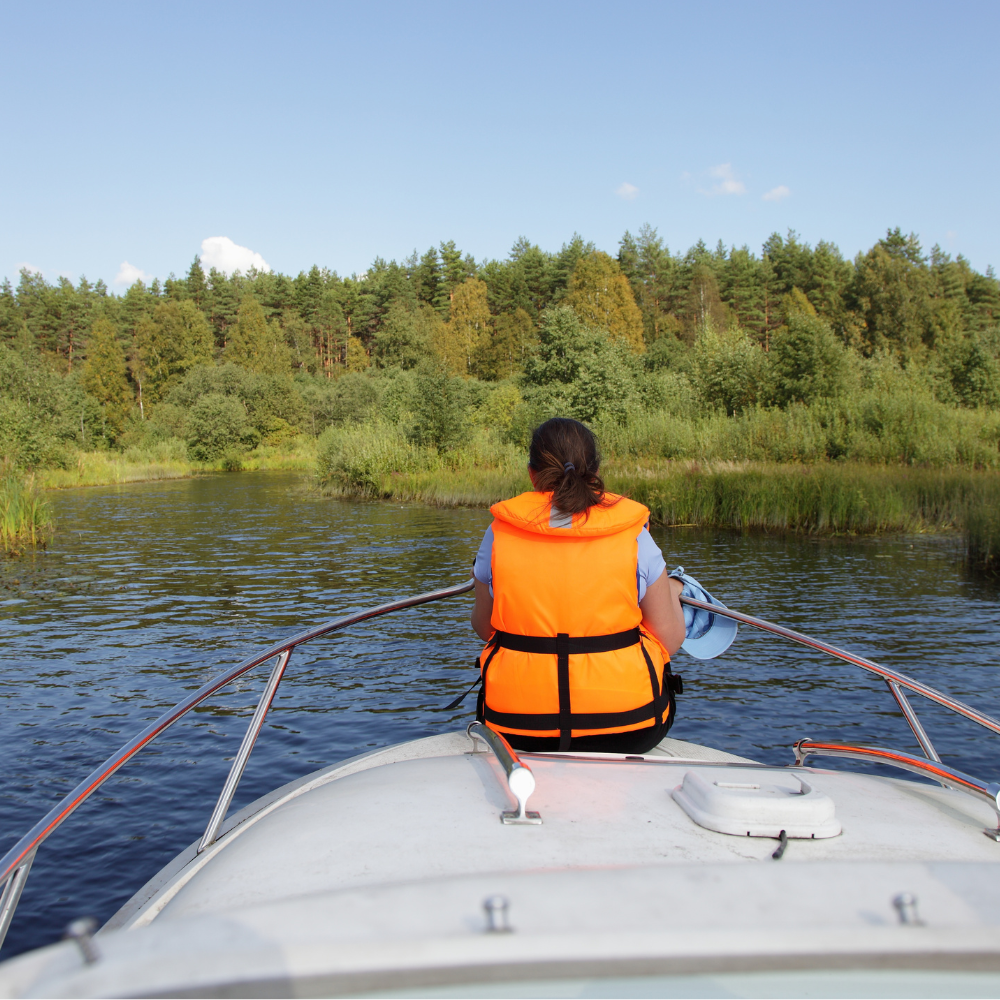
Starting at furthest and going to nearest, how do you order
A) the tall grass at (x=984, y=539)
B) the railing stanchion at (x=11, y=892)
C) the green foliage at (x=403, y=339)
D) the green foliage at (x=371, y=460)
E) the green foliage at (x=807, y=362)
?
the green foliage at (x=403, y=339), the green foliage at (x=807, y=362), the green foliage at (x=371, y=460), the tall grass at (x=984, y=539), the railing stanchion at (x=11, y=892)

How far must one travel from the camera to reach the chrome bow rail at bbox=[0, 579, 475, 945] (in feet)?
6.23

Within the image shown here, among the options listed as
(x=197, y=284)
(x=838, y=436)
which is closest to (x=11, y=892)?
(x=838, y=436)

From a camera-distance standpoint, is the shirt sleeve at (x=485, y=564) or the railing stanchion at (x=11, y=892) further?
the shirt sleeve at (x=485, y=564)

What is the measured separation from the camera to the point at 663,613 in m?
2.93

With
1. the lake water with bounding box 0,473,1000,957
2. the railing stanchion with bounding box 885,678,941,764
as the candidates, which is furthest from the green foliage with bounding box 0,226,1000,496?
the railing stanchion with bounding box 885,678,941,764

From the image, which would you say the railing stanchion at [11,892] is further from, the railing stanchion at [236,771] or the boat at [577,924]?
the railing stanchion at [236,771]

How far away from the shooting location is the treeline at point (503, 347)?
29547mm

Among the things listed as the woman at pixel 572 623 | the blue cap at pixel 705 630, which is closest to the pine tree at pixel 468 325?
the blue cap at pixel 705 630

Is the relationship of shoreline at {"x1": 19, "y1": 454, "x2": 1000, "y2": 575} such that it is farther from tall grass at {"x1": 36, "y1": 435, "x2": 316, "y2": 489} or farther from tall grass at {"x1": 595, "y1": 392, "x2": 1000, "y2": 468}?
tall grass at {"x1": 36, "y1": 435, "x2": 316, "y2": 489}

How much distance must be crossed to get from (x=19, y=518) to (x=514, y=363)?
50.3 meters

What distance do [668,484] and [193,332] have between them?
5675cm

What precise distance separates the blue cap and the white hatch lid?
132cm

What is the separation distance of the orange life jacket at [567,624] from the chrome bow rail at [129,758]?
86cm

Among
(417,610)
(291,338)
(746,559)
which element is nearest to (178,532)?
(417,610)
